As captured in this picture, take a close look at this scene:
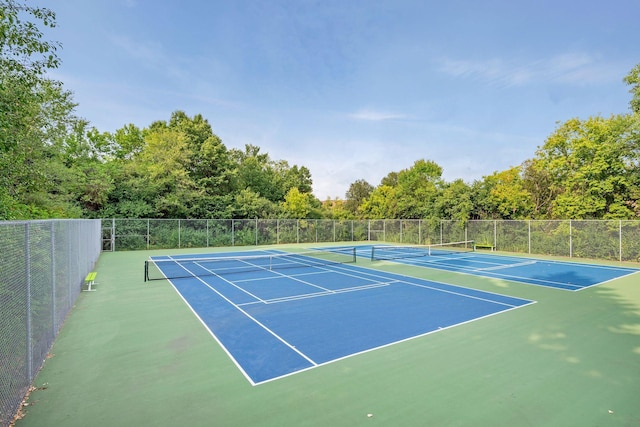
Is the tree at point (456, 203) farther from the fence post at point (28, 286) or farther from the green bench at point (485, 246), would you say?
the fence post at point (28, 286)

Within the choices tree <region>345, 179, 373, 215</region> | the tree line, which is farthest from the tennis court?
tree <region>345, 179, 373, 215</region>

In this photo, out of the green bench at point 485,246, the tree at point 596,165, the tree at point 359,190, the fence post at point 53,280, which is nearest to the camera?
the fence post at point 53,280

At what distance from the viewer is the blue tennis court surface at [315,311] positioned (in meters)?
5.16

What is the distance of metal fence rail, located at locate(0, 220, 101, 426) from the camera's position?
3.16m

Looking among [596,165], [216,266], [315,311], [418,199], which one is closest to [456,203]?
[418,199]

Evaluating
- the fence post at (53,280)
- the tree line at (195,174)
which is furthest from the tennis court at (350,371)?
the tree line at (195,174)

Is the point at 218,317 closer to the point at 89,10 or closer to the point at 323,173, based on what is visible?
the point at 89,10

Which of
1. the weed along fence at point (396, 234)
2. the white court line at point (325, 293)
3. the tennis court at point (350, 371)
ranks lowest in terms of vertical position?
the white court line at point (325, 293)

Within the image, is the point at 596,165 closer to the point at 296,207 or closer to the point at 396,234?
the point at 396,234

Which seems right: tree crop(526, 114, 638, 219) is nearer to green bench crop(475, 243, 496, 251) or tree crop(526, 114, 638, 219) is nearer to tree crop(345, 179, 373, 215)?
green bench crop(475, 243, 496, 251)

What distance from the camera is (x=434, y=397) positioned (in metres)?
3.77

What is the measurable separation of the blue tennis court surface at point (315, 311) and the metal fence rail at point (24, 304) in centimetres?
241

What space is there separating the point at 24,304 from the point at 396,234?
2799cm

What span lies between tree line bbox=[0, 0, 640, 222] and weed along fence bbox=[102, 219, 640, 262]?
1.90 m
